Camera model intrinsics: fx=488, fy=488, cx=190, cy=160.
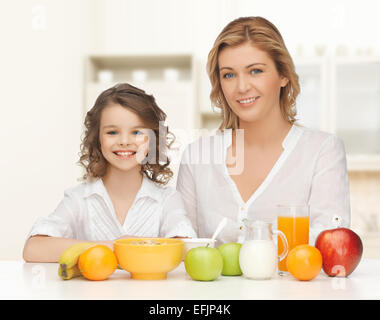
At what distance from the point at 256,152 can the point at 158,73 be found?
2.48m

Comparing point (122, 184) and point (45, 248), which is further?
point (122, 184)

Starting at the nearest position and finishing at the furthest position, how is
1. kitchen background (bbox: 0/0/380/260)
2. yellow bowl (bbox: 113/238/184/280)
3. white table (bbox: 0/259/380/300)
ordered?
white table (bbox: 0/259/380/300) < yellow bowl (bbox: 113/238/184/280) < kitchen background (bbox: 0/0/380/260)

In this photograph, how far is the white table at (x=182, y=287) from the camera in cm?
91

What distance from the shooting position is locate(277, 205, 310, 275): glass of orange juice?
116 cm

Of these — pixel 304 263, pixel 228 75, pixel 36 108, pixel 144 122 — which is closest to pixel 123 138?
pixel 144 122

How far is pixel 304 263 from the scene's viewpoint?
1.04 m

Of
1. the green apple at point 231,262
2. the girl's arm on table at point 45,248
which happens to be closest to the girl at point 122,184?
the girl's arm on table at point 45,248

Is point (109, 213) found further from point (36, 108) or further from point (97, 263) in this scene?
point (36, 108)

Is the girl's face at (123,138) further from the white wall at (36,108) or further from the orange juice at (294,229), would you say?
the white wall at (36,108)

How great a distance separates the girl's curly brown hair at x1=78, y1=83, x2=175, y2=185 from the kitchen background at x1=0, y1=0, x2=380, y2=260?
138 centimetres

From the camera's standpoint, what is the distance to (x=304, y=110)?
12.4 feet

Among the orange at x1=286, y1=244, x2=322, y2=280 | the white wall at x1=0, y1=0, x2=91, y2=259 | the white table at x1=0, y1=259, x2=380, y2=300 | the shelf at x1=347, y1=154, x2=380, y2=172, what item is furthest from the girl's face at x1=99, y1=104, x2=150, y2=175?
the shelf at x1=347, y1=154, x2=380, y2=172

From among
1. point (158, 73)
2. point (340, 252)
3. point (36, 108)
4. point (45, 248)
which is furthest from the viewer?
point (158, 73)

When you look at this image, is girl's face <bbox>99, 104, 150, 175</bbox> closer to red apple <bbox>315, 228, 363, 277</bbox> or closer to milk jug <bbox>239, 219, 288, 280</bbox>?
milk jug <bbox>239, 219, 288, 280</bbox>
